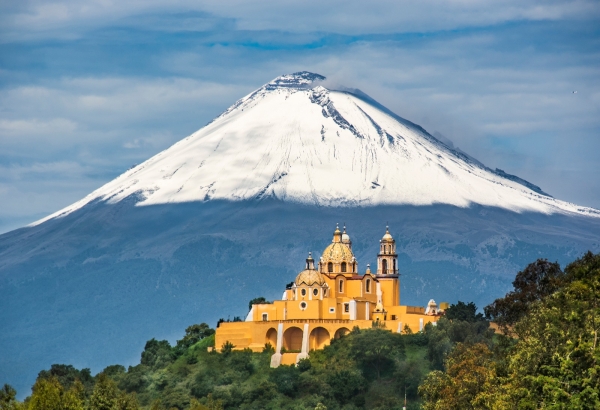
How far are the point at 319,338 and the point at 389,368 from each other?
19.5 feet

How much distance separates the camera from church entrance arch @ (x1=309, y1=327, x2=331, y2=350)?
104 metres

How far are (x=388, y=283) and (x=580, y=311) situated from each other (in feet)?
175

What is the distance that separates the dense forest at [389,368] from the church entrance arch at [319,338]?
3.53ft

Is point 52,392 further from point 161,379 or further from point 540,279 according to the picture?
point 161,379

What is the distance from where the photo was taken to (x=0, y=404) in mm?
61531

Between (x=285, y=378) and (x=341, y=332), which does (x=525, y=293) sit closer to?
(x=285, y=378)

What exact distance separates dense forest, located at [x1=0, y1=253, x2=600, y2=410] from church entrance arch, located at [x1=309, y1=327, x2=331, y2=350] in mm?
1075

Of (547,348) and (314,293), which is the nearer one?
(547,348)

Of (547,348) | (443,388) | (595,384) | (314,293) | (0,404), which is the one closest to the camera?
(595,384)

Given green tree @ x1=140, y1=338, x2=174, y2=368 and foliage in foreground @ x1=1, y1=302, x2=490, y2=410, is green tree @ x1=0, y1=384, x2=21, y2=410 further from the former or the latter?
green tree @ x1=140, y1=338, x2=174, y2=368

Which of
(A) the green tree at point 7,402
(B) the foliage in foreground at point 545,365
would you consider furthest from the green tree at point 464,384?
(A) the green tree at point 7,402

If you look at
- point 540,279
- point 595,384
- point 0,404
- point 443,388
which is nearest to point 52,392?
point 0,404

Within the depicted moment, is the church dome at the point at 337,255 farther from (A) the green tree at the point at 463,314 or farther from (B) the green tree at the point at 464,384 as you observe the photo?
(B) the green tree at the point at 464,384

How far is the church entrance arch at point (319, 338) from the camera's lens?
10356cm
